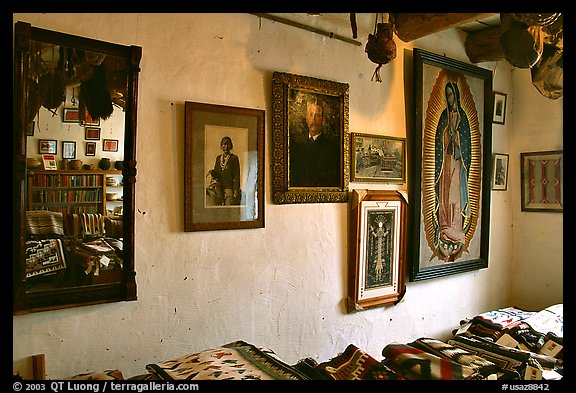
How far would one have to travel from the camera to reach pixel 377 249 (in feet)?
7.92

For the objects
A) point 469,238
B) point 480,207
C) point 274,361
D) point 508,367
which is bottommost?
point 508,367

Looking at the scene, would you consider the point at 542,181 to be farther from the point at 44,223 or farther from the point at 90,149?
the point at 44,223

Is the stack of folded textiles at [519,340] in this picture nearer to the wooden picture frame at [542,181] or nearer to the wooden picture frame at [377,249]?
the wooden picture frame at [377,249]

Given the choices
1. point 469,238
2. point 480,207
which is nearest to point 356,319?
point 469,238

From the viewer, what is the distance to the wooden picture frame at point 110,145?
5.16 ft

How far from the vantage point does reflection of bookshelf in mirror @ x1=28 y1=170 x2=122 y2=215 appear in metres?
1.44

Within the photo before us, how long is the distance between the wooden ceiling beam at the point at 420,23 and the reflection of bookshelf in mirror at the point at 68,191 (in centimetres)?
158

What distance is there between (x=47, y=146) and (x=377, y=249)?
1.65m

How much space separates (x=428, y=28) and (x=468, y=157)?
106 cm

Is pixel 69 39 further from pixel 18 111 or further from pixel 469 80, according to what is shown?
pixel 469 80

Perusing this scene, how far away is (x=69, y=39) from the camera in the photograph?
1519 mm

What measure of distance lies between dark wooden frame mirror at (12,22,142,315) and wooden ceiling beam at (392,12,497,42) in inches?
51.9

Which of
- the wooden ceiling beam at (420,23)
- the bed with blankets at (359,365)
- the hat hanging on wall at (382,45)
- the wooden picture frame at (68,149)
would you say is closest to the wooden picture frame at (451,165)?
the wooden ceiling beam at (420,23)
